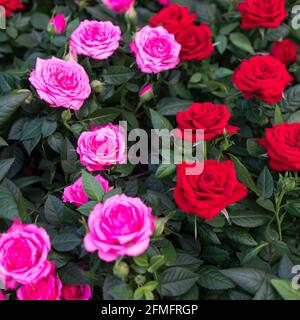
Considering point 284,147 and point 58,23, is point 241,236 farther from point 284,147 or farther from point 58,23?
point 58,23

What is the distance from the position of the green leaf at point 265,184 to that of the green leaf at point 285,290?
22cm

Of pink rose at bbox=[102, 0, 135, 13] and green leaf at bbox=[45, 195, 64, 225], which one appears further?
pink rose at bbox=[102, 0, 135, 13]

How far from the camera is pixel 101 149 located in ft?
3.44

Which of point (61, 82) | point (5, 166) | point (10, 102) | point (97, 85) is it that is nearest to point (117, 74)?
point (97, 85)

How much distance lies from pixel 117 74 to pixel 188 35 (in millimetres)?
240

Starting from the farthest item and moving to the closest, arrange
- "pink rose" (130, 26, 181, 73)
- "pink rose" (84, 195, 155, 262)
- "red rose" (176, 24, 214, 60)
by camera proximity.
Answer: "red rose" (176, 24, 214, 60), "pink rose" (130, 26, 181, 73), "pink rose" (84, 195, 155, 262)

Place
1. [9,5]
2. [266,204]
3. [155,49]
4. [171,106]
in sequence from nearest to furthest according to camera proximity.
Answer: [266,204] → [155,49] → [171,106] → [9,5]

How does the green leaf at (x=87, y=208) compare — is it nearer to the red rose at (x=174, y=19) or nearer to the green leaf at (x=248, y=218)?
the green leaf at (x=248, y=218)

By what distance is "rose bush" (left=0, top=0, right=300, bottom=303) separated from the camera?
89 centimetres

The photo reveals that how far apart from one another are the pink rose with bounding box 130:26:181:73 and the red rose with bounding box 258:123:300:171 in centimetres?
34

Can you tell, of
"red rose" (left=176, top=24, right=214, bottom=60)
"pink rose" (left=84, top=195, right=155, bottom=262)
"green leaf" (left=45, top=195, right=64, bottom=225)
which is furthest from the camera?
"red rose" (left=176, top=24, right=214, bottom=60)

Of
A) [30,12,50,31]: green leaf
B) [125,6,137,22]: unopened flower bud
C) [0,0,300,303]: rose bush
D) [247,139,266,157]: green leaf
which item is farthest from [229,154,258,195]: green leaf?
[30,12,50,31]: green leaf

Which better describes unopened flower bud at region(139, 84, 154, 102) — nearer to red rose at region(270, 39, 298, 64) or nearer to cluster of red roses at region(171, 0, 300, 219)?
cluster of red roses at region(171, 0, 300, 219)

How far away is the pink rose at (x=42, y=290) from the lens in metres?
0.89
